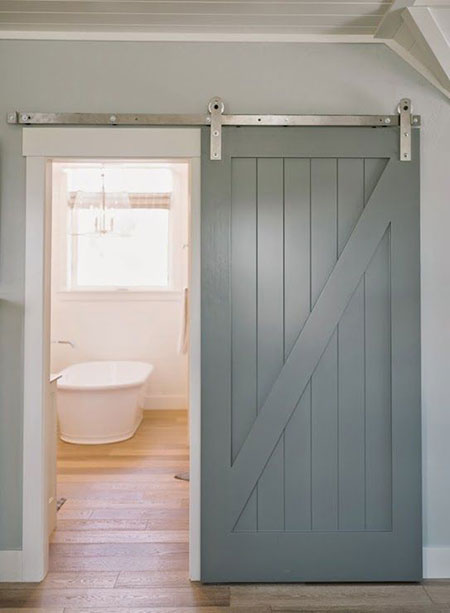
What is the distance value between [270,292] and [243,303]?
0.13 meters

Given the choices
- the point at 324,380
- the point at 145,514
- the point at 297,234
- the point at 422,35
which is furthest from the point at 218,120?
the point at 145,514

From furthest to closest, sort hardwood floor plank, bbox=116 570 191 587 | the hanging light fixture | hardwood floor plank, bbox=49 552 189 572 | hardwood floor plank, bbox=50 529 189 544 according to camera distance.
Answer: the hanging light fixture < hardwood floor plank, bbox=50 529 189 544 < hardwood floor plank, bbox=49 552 189 572 < hardwood floor plank, bbox=116 570 191 587

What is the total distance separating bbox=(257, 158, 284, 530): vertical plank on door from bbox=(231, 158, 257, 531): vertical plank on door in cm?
3

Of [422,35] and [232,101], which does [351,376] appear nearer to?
[232,101]

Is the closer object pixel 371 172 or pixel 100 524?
pixel 371 172

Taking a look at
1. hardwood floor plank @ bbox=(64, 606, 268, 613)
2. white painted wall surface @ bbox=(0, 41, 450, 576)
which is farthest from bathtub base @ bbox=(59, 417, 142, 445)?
hardwood floor plank @ bbox=(64, 606, 268, 613)

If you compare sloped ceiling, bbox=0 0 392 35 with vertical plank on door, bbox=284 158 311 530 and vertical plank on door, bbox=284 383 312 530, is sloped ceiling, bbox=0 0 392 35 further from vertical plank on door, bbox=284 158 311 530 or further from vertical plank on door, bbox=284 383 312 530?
vertical plank on door, bbox=284 383 312 530

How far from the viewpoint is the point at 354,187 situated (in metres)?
2.22

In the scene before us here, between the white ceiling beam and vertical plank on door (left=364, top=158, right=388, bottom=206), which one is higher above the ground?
the white ceiling beam

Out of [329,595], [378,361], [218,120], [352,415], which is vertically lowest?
[329,595]

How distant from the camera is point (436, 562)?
7.36 feet

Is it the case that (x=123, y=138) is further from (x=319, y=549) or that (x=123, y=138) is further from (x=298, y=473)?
(x=319, y=549)

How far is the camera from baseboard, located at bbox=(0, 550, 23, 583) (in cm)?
221

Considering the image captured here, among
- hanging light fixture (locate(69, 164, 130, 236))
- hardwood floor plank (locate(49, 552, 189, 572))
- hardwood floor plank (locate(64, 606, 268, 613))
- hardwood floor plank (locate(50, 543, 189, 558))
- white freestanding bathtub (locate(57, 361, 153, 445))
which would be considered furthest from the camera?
hanging light fixture (locate(69, 164, 130, 236))
